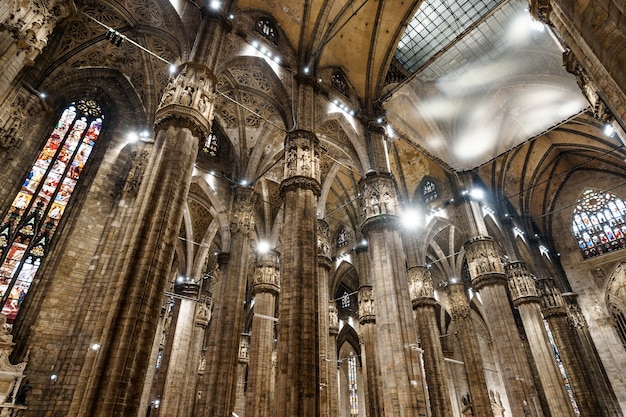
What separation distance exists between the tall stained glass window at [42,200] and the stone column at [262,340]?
7.20m

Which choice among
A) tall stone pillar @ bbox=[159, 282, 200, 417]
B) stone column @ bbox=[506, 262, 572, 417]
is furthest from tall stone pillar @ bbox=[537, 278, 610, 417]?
tall stone pillar @ bbox=[159, 282, 200, 417]

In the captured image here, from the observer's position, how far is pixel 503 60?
15430 millimetres

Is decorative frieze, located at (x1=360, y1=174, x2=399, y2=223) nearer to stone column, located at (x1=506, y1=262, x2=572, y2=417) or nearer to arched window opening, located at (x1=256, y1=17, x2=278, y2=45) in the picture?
arched window opening, located at (x1=256, y1=17, x2=278, y2=45)

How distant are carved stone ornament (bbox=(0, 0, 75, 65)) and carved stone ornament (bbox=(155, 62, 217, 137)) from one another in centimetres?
240

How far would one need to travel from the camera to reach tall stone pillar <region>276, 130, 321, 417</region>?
812cm

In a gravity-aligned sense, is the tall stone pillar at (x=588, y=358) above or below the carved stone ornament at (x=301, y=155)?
below

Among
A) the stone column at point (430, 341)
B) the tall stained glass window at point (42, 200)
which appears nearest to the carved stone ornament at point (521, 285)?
the stone column at point (430, 341)

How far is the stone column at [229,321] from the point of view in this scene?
10775mm

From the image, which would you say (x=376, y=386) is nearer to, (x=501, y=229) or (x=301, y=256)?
(x=301, y=256)

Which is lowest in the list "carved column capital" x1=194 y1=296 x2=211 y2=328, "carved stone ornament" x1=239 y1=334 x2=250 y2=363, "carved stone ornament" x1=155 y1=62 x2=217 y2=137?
"carved stone ornament" x1=239 y1=334 x2=250 y2=363

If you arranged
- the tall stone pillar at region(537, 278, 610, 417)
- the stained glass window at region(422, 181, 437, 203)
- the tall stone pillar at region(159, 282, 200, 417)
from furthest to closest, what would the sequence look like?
the stained glass window at region(422, 181, 437, 203) → the tall stone pillar at region(537, 278, 610, 417) → the tall stone pillar at region(159, 282, 200, 417)

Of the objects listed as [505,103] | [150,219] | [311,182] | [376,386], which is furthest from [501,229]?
[150,219]

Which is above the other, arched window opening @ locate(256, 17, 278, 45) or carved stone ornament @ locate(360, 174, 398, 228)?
arched window opening @ locate(256, 17, 278, 45)

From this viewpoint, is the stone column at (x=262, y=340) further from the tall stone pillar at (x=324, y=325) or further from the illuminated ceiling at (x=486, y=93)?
the illuminated ceiling at (x=486, y=93)
